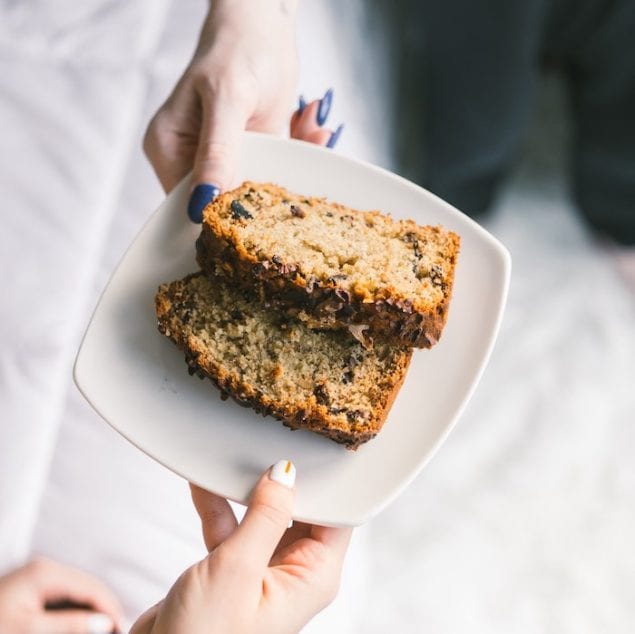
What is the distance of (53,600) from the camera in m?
1.34

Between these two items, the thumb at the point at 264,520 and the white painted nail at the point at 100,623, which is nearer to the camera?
the thumb at the point at 264,520

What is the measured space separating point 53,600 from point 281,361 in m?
0.70

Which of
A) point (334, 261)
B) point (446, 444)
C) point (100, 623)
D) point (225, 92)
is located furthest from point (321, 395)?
point (446, 444)

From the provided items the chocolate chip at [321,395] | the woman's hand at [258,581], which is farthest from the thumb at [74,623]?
the chocolate chip at [321,395]

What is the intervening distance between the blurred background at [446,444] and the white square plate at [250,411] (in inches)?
16.7

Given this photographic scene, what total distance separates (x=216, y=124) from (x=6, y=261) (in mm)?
641

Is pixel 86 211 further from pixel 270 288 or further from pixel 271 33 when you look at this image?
pixel 270 288

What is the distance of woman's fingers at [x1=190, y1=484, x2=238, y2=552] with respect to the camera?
1.07 m

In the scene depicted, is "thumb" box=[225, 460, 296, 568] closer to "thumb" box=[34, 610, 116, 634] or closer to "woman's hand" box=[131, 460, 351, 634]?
"woman's hand" box=[131, 460, 351, 634]

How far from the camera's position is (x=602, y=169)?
74.0 inches

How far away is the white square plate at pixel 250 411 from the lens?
38.8 inches

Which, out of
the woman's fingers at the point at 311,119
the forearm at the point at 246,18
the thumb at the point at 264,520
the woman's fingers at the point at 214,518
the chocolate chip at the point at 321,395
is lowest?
the woman's fingers at the point at 214,518

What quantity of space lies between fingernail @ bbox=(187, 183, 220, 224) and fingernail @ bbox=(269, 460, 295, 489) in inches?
15.3

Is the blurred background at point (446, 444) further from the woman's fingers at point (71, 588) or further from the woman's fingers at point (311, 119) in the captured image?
the woman's fingers at point (311, 119)
